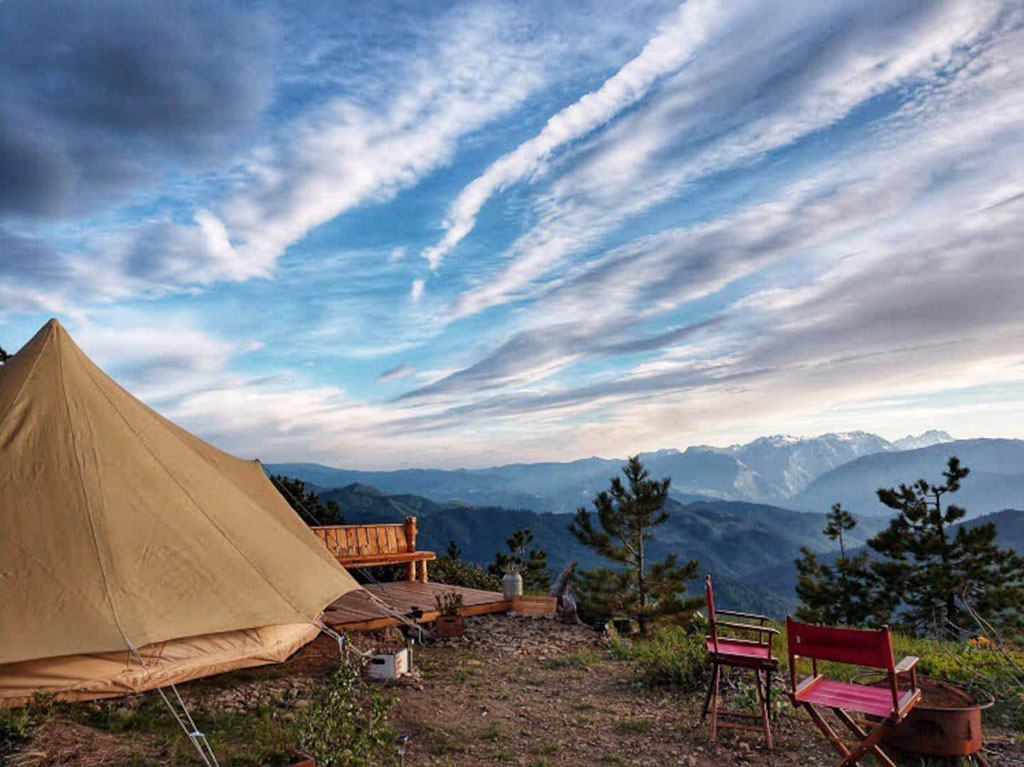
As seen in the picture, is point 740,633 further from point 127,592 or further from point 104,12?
point 104,12

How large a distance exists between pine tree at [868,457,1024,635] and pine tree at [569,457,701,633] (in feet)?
39.2

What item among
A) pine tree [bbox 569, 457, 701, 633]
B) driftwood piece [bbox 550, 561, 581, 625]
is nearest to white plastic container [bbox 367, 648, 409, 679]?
driftwood piece [bbox 550, 561, 581, 625]

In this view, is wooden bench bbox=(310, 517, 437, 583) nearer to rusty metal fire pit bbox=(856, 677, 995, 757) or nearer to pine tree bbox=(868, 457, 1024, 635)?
rusty metal fire pit bbox=(856, 677, 995, 757)

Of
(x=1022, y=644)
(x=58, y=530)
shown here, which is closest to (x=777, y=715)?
(x=1022, y=644)

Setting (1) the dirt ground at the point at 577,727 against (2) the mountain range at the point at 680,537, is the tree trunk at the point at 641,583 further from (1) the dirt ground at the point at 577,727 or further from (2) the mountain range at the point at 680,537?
(2) the mountain range at the point at 680,537

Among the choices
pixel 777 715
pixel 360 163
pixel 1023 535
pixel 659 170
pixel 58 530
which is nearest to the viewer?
pixel 58 530

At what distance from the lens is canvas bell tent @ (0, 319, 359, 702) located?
4.41 m

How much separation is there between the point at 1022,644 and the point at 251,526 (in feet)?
26.6

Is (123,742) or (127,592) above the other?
(127,592)

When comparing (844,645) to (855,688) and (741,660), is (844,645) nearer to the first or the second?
(855,688)

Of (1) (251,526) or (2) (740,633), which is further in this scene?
(2) (740,633)

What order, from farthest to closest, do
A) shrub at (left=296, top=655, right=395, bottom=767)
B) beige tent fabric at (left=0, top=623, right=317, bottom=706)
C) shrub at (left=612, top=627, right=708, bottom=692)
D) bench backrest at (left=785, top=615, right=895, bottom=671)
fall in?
1. shrub at (left=612, top=627, right=708, bottom=692)
2. beige tent fabric at (left=0, top=623, right=317, bottom=706)
3. shrub at (left=296, top=655, right=395, bottom=767)
4. bench backrest at (left=785, top=615, right=895, bottom=671)

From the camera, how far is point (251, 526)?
5.89m

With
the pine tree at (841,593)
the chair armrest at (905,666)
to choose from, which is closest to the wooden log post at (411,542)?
the chair armrest at (905,666)
